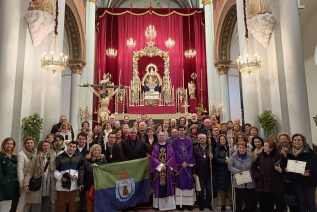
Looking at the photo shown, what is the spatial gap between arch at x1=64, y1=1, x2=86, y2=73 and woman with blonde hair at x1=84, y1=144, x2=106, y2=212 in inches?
363

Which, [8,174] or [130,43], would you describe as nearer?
[8,174]

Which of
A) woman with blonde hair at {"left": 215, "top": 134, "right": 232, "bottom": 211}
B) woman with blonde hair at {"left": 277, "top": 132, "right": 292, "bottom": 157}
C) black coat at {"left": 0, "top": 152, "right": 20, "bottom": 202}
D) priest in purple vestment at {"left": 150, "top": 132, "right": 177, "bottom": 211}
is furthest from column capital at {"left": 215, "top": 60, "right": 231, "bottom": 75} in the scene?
black coat at {"left": 0, "top": 152, "right": 20, "bottom": 202}

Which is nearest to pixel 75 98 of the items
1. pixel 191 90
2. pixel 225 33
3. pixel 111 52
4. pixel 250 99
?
pixel 111 52

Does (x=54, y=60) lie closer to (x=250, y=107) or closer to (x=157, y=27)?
(x=250, y=107)

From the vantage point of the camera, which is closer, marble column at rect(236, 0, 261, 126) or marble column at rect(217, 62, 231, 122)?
marble column at rect(236, 0, 261, 126)

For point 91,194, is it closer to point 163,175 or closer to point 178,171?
point 163,175

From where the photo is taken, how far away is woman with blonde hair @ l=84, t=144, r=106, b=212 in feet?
18.0

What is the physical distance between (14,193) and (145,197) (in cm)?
225

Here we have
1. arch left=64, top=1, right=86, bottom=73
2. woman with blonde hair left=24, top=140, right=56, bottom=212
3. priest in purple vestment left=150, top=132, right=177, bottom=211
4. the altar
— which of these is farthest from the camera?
the altar

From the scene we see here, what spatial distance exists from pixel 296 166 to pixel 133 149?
2915 mm

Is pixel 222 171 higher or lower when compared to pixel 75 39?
lower

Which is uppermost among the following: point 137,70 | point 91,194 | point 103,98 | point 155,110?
point 137,70

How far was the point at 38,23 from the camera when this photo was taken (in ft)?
25.0

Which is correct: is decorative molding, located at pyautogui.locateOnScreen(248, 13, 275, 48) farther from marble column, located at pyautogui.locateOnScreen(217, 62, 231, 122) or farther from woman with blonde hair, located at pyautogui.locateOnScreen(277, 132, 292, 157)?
marble column, located at pyautogui.locateOnScreen(217, 62, 231, 122)
